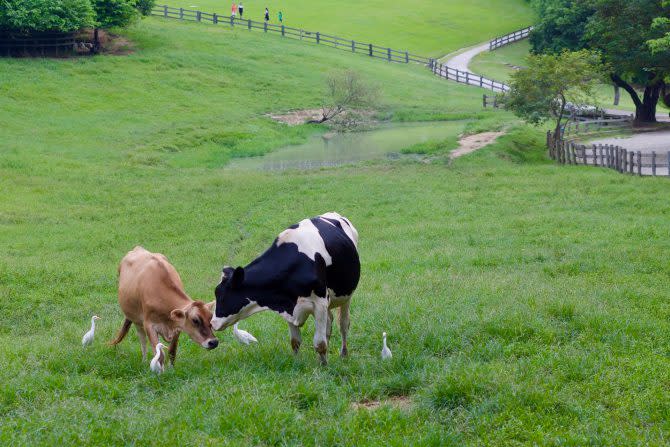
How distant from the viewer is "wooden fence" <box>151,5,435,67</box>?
71125mm

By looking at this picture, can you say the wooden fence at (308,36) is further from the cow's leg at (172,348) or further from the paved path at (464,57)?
the cow's leg at (172,348)

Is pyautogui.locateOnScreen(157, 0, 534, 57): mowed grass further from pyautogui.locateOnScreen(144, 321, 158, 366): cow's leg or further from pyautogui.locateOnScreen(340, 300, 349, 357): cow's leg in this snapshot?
pyautogui.locateOnScreen(144, 321, 158, 366): cow's leg

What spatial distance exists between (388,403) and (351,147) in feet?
108

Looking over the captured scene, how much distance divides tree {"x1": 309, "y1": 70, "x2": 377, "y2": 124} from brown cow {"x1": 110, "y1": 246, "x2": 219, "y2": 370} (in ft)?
129

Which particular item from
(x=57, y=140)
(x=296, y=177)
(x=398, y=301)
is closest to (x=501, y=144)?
(x=296, y=177)

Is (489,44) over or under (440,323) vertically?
over

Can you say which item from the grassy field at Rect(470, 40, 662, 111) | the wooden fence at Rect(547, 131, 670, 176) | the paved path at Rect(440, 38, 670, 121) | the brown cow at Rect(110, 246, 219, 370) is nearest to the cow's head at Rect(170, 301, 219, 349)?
the brown cow at Rect(110, 246, 219, 370)

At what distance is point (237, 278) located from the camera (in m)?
8.65

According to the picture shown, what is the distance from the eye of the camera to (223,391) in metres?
7.70

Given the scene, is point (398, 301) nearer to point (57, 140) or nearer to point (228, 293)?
point (228, 293)

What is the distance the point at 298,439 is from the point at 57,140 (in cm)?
3176

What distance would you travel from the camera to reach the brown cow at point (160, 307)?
8695 mm

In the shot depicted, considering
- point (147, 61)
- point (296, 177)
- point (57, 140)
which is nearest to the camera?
point (296, 177)

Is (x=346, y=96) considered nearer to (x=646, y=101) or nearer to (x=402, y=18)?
(x=646, y=101)
